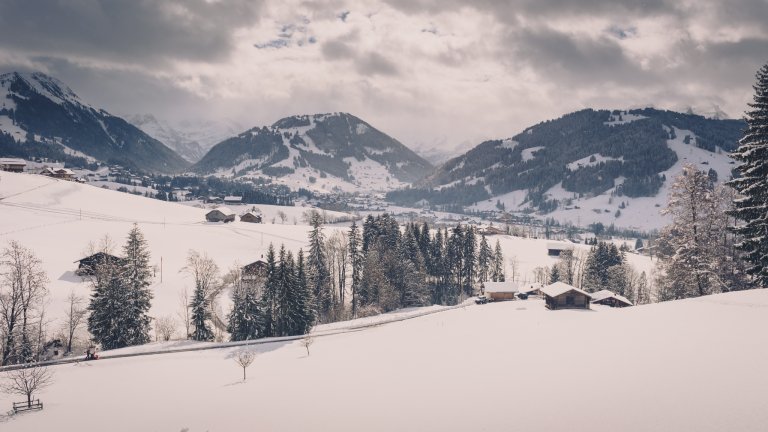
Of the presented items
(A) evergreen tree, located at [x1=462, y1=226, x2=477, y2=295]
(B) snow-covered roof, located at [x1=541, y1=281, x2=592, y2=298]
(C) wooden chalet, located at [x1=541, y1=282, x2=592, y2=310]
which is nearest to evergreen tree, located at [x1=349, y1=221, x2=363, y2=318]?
(A) evergreen tree, located at [x1=462, y1=226, x2=477, y2=295]

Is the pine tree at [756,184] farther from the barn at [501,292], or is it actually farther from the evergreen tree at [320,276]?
the evergreen tree at [320,276]

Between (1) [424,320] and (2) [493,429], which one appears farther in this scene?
(1) [424,320]

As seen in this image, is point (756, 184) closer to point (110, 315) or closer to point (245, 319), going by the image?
point (245, 319)

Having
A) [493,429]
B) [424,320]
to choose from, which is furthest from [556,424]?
[424,320]

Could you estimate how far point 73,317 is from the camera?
185ft

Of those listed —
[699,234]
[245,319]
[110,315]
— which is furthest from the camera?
[245,319]

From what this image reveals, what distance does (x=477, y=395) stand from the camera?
22.2 m

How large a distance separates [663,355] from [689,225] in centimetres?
2242

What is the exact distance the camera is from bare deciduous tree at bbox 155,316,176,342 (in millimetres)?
58819

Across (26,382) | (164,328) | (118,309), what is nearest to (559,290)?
(164,328)

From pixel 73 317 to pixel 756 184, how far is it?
78676 millimetres

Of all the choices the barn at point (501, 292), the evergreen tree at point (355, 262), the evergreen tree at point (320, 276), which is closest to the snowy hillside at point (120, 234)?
the evergreen tree at point (320, 276)

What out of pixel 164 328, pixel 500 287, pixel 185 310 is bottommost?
pixel 164 328

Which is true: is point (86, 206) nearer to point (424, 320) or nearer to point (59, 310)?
point (59, 310)
